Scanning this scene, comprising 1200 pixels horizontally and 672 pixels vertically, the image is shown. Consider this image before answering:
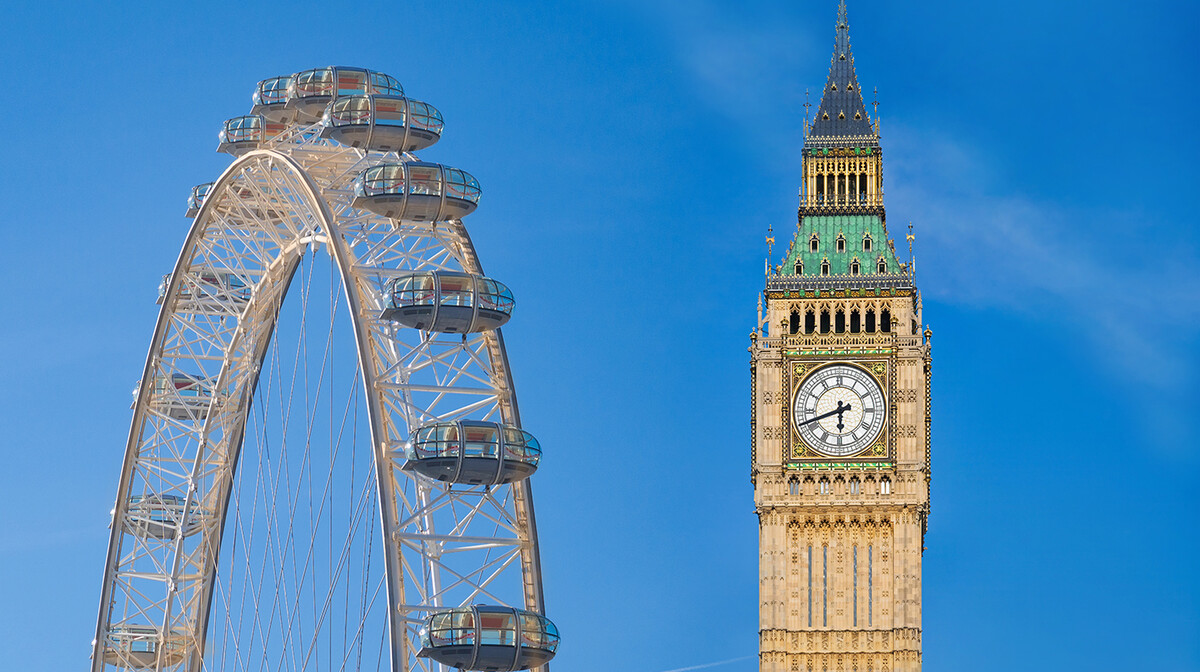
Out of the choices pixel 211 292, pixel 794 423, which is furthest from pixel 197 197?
pixel 794 423

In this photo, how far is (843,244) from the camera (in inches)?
6786

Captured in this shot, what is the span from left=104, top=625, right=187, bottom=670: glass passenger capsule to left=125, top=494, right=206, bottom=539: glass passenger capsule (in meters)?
3.67

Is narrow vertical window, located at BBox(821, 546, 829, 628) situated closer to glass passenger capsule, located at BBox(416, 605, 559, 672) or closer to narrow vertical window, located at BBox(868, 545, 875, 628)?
narrow vertical window, located at BBox(868, 545, 875, 628)

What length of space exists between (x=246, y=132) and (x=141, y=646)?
22283 millimetres

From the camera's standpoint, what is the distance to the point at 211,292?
11906cm

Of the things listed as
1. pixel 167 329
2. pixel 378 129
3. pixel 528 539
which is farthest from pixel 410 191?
pixel 167 329

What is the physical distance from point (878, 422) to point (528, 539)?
222 feet

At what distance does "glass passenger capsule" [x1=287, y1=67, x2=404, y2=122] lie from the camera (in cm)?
10744

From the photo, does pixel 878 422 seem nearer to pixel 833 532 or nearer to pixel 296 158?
pixel 833 532

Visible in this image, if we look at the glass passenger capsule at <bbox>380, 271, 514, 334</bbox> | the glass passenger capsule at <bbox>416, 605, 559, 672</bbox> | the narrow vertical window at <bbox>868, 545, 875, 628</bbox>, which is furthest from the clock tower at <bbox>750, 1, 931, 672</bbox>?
the glass passenger capsule at <bbox>416, 605, 559, 672</bbox>

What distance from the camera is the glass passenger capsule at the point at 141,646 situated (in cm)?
12288

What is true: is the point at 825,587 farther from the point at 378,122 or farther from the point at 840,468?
the point at 378,122

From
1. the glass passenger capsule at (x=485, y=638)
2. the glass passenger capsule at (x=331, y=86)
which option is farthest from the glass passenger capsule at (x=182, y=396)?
the glass passenger capsule at (x=485, y=638)

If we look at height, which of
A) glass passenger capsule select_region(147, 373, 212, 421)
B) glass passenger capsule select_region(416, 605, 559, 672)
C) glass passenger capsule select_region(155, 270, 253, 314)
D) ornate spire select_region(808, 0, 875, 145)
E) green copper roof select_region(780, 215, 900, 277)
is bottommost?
glass passenger capsule select_region(416, 605, 559, 672)
